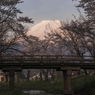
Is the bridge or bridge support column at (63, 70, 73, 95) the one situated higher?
the bridge

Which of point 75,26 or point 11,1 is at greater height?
point 11,1

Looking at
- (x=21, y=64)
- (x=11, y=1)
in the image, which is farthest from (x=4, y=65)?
(x=11, y=1)

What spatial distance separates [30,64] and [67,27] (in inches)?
646

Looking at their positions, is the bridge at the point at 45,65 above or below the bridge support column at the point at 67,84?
above

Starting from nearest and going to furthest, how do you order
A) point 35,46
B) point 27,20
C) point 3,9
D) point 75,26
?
1. point 3,9
2. point 27,20
3. point 75,26
4. point 35,46

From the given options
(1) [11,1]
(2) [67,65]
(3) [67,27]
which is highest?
(1) [11,1]

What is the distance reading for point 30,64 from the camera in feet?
90.7

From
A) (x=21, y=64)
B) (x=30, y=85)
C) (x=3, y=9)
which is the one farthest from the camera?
(x=30, y=85)

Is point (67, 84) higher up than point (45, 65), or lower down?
lower down

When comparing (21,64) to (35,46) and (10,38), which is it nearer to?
(10,38)

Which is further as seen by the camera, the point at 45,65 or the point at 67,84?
the point at 45,65

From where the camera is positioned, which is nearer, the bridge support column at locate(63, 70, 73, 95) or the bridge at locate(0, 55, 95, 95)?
the bridge support column at locate(63, 70, 73, 95)

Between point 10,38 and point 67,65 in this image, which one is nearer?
point 67,65

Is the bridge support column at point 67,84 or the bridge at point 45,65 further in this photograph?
the bridge at point 45,65
